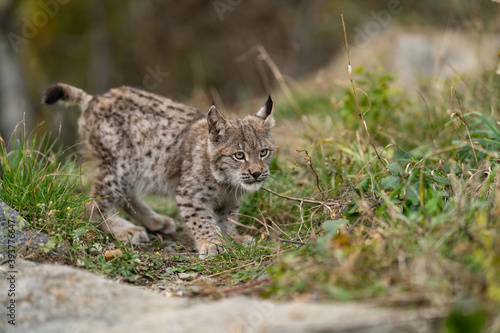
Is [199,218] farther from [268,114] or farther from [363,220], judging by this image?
[363,220]

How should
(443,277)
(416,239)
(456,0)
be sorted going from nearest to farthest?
(443,277) < (416,239) < (456,0)

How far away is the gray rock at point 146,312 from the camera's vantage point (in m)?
2.40

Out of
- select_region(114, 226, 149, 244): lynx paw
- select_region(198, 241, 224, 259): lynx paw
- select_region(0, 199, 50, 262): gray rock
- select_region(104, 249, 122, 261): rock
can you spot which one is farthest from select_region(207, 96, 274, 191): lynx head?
select_region(0, 199, 50, 262): gray rock

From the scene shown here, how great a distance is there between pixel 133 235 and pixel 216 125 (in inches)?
51.7

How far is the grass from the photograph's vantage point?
2662 mm

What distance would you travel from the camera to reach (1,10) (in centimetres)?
975

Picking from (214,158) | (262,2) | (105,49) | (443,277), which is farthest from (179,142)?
(262,2)

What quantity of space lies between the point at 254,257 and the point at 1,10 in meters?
8.21

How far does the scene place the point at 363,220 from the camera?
359 centimetres

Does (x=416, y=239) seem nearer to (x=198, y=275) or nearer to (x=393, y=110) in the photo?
(x=198, y=275)

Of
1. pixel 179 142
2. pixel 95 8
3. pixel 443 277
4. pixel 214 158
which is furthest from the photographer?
pixel 95 8

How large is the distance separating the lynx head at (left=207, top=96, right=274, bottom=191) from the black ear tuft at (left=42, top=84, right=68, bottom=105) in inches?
62.4

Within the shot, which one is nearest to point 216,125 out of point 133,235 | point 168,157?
point 168,157

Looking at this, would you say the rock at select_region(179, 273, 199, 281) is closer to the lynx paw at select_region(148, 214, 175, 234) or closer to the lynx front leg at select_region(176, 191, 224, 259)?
the lynx front leg at select_region(176, 191, 224, 259)
